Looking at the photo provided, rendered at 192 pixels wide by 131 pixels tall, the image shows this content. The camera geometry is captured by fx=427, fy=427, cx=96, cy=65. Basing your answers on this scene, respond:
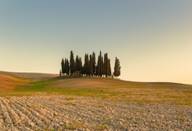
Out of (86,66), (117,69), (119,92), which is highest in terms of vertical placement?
(86,66)

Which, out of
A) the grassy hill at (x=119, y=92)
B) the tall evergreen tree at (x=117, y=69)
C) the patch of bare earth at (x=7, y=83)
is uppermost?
the tall evergreen tree at (x=117, y=69)

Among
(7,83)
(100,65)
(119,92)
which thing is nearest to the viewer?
(119,92)

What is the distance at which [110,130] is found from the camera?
23.6 meters

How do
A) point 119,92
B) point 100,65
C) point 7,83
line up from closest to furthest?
point 119,92 < point 7,83 < point 100,65

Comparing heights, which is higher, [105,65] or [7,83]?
[105,65]

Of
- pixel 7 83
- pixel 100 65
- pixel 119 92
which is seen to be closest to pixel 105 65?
pixel 100 65

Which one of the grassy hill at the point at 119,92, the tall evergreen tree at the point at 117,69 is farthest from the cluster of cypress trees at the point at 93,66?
the grassy hill at the point at 119,92

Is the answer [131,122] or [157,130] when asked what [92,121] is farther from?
[157,130]

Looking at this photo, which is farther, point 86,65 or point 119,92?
point 86,65

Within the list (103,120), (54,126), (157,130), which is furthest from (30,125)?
(157,130)

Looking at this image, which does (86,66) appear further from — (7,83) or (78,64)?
(7,83)

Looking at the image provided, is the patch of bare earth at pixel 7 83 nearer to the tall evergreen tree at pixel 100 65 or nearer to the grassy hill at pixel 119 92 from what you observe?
the grassy hill at pixel 119 92

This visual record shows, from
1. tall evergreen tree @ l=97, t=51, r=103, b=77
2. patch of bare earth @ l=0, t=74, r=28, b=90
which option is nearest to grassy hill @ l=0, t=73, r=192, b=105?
patch of bare earth @ l=0, t=74, r=28, b=90

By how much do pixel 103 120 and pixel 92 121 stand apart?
100 centimetres
